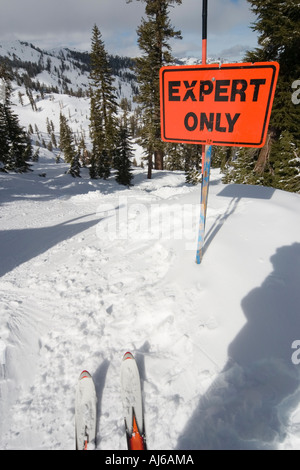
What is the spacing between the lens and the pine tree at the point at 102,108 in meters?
24.4

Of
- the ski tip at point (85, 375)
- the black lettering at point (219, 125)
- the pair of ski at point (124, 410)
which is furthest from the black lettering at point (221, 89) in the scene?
the ski tip at point (85, 375)

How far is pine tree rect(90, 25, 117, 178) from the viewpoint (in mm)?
24359

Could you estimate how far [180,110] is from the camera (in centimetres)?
284

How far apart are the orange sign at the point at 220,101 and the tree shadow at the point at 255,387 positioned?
2.15m

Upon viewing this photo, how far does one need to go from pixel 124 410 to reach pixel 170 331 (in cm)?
101

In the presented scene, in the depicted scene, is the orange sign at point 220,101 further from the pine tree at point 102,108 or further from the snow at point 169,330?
the pine tree at point 102,108

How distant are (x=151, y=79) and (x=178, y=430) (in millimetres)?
21533

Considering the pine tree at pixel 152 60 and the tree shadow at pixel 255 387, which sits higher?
the pine tree at pixel 152 60

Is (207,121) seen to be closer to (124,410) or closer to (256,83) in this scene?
(256,83)

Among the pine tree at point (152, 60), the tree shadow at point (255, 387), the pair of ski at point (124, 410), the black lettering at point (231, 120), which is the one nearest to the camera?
the tree shadow at point (255, 387)

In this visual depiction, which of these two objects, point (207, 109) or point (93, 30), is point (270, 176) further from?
Answer: point (93, 30)

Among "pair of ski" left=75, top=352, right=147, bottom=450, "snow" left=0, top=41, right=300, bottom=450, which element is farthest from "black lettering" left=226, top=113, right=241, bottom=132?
"pair of ski" left=75, top=352, right=147, bottom=450

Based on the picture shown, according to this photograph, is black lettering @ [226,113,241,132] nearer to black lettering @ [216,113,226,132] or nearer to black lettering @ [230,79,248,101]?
black lettering @ [216,113,226,132]

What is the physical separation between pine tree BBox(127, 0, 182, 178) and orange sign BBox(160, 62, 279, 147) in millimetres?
16986
